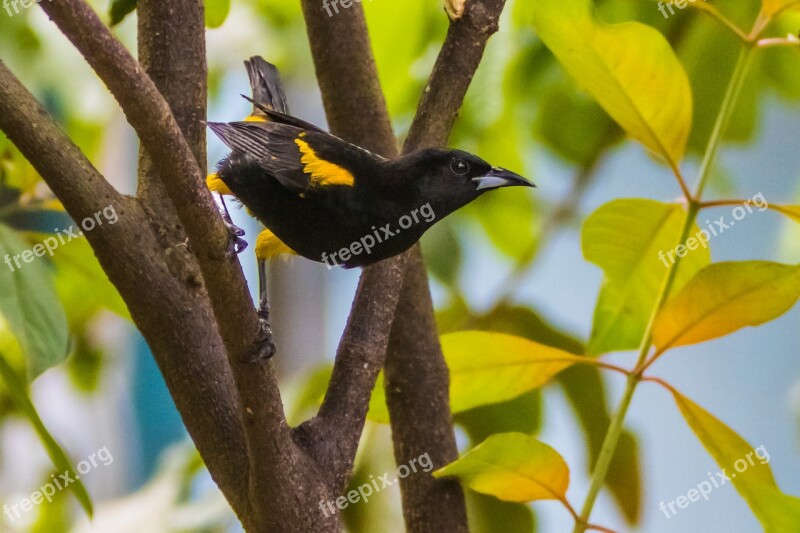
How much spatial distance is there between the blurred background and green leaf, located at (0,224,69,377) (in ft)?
0.09

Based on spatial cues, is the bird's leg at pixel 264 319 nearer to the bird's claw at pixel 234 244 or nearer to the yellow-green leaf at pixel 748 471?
the bird's claw at pixel 234 244

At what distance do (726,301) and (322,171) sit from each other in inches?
18.8

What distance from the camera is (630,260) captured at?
1.12 m

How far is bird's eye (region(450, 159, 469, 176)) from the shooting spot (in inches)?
40.3

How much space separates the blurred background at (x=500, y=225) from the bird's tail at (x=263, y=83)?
0.08 meters

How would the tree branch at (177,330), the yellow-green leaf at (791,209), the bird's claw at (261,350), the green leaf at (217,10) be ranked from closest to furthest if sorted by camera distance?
the bird's claw at (261,350) → the tree branch at (177,330) → the yellow-green leaf at (791,209) → the green leaf at (217,10)

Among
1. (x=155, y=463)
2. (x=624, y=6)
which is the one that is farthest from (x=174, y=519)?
(x=155, y=463)

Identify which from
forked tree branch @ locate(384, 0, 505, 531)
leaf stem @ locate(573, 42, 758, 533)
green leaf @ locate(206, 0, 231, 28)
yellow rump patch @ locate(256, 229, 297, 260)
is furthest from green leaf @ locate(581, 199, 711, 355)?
green leaf @ locate(206, 0, 231, 28)

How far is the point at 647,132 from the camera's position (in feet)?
3.38

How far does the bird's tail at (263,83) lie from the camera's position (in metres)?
1.26

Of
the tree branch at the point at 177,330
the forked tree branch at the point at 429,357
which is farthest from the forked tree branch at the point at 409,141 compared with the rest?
the tree branch at the point at 177,330

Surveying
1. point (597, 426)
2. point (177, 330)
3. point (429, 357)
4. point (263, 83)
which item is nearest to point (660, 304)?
point (429, 357)

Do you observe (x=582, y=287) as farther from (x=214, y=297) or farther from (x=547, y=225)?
(x=214, y=297)

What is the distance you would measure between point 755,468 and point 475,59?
57cm
